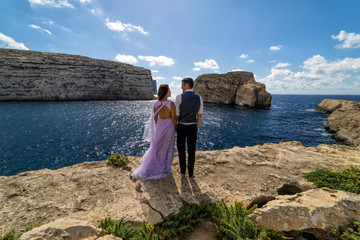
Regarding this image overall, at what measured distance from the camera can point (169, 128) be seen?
453cm

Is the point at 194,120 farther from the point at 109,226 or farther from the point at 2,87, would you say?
the point at 2,87

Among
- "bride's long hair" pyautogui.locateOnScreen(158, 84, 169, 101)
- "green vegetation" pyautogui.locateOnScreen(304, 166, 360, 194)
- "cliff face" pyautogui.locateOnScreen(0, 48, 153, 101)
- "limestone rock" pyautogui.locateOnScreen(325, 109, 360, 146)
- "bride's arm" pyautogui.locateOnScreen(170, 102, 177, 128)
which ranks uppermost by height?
"cliff face" pyautogui.locateOnScreen(0, 48, 153, 101)

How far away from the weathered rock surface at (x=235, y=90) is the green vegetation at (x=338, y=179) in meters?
51.7

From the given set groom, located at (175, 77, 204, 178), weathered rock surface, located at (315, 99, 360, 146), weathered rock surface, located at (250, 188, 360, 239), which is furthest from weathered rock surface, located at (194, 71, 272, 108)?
weathered rock surface, located at (250, 188, 360, 239)

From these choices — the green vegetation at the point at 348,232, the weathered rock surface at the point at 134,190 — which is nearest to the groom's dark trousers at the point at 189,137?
the weathered rock surface at the point at 134,190

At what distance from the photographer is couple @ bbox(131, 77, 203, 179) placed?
168 inches

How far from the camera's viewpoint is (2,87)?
46.2 metres

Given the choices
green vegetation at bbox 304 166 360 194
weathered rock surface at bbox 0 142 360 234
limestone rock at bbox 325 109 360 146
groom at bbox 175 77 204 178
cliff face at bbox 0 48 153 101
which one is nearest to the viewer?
weathered rock surface at bbox 0 142 360 234

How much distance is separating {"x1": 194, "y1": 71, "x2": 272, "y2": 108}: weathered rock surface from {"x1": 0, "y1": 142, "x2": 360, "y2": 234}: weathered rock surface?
51244 millimetres

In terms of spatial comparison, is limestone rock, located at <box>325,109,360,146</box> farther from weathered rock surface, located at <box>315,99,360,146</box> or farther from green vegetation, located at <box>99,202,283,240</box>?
green vegetation, located at <box>99,202,283,240</box>

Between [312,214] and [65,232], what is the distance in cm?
400

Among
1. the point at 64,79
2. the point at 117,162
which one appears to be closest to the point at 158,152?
the point at 117,162

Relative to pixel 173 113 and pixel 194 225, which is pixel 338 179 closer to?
pixel 194 225

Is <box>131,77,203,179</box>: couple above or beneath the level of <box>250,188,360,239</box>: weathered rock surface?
above
